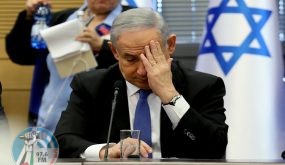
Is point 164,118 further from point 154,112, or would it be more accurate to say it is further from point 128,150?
point 128,150

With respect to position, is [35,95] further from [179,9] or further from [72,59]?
[179,9]

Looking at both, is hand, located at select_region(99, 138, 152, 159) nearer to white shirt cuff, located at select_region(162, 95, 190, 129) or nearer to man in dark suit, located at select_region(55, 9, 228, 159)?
man in dark suit, located at select_region(55, 9, 228, 159)

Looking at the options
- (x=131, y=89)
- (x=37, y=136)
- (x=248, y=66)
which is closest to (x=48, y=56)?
(x=248, y=66)

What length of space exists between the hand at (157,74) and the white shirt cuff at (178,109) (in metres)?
0.03

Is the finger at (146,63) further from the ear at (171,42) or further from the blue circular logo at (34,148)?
the blue circular logo at (34,148)

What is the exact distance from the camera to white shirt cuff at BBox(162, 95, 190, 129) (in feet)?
9.34

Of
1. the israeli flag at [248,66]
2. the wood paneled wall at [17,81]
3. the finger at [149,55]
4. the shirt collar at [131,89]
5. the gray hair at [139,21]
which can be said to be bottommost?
the wood paneled wall at [17,81]

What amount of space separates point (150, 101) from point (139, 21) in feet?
1.13

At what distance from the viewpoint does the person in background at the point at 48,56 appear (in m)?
4.16

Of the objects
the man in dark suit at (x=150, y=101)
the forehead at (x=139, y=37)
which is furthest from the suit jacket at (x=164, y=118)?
the forehead at (x=139, y=37)

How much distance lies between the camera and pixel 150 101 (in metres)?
3.01

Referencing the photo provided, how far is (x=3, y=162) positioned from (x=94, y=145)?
0.74 meters

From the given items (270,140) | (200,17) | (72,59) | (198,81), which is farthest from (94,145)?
(200,17)

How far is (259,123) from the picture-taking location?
4.51 m
